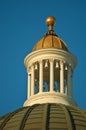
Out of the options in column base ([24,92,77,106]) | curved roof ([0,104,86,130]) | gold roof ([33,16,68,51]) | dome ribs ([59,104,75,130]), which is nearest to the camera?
dome ribs ([59,104,75,130])

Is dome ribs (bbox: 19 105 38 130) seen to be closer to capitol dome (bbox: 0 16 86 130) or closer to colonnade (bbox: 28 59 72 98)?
capitol dome (bbox: 0 16 86 130)

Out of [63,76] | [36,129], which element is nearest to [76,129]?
[36,129]

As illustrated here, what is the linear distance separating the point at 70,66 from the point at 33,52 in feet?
10.7

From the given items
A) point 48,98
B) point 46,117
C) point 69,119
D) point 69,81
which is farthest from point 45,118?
point 69,81

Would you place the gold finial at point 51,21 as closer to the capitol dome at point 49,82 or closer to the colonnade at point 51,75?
the capitol dome at point 49,82

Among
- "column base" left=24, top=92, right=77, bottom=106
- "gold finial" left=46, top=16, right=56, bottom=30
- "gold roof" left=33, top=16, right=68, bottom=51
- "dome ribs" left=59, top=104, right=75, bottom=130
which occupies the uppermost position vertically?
"gold finial" left=46, top=16, right=56, bottom=30

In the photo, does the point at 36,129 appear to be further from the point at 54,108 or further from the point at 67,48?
the point at 67,48

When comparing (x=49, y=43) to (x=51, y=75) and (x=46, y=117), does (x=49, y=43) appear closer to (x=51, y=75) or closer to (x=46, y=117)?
(x=51, y=75)

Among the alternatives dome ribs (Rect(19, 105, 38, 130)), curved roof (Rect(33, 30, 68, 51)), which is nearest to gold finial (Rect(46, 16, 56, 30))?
curved roof (Rect(33, 30, 68, 51))

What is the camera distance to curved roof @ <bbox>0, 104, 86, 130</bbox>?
13425 centimetres

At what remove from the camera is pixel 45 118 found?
13550cm

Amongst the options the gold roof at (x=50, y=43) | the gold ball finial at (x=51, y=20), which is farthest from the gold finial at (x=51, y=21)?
the gold roof at (x=50, y=43)

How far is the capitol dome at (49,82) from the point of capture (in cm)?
13762

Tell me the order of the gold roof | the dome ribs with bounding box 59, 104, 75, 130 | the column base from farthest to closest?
the gold roof < the column base < the dome ribs with bounding box 59, 104, 75, 130
